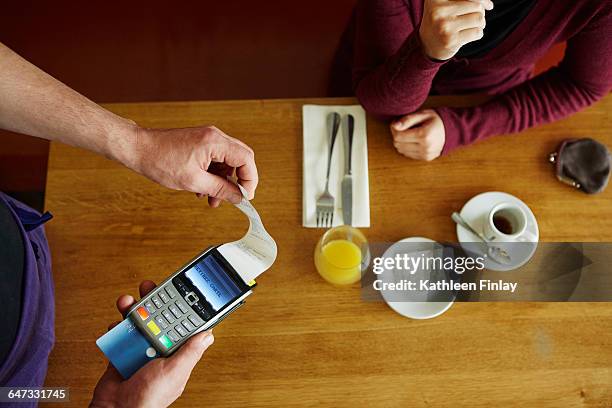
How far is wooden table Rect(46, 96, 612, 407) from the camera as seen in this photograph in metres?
0.81

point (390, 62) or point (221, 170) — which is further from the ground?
point (390, 62)

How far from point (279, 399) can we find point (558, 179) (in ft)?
1.89

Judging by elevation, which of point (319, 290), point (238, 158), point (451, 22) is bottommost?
point (319, 290)

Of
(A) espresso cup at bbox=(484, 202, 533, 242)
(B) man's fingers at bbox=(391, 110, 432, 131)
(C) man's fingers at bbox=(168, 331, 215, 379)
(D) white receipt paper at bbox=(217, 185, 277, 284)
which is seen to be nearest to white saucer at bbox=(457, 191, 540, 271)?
(A) espresso cup at bbox=(484, 202, 533, 242)

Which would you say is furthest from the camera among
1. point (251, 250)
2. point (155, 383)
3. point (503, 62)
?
point (503, 62)

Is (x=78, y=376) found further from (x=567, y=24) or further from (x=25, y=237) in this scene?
(x=567, y=24)

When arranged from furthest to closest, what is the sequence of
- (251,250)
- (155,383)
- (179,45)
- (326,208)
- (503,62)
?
(179,45) < (503,62) < (326,208) < (251,250) < (155,383)

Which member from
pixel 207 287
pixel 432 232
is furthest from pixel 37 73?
pixel 432 232

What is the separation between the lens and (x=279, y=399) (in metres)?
0.80

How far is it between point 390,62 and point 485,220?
297 millimetres

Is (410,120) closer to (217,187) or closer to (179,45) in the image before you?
(217,187)

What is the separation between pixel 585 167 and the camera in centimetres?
91

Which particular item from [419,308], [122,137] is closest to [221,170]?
[122,137]

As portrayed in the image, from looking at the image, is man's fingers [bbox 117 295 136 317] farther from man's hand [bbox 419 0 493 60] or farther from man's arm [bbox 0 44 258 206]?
man's hand [bbox 419 0 493 60]
